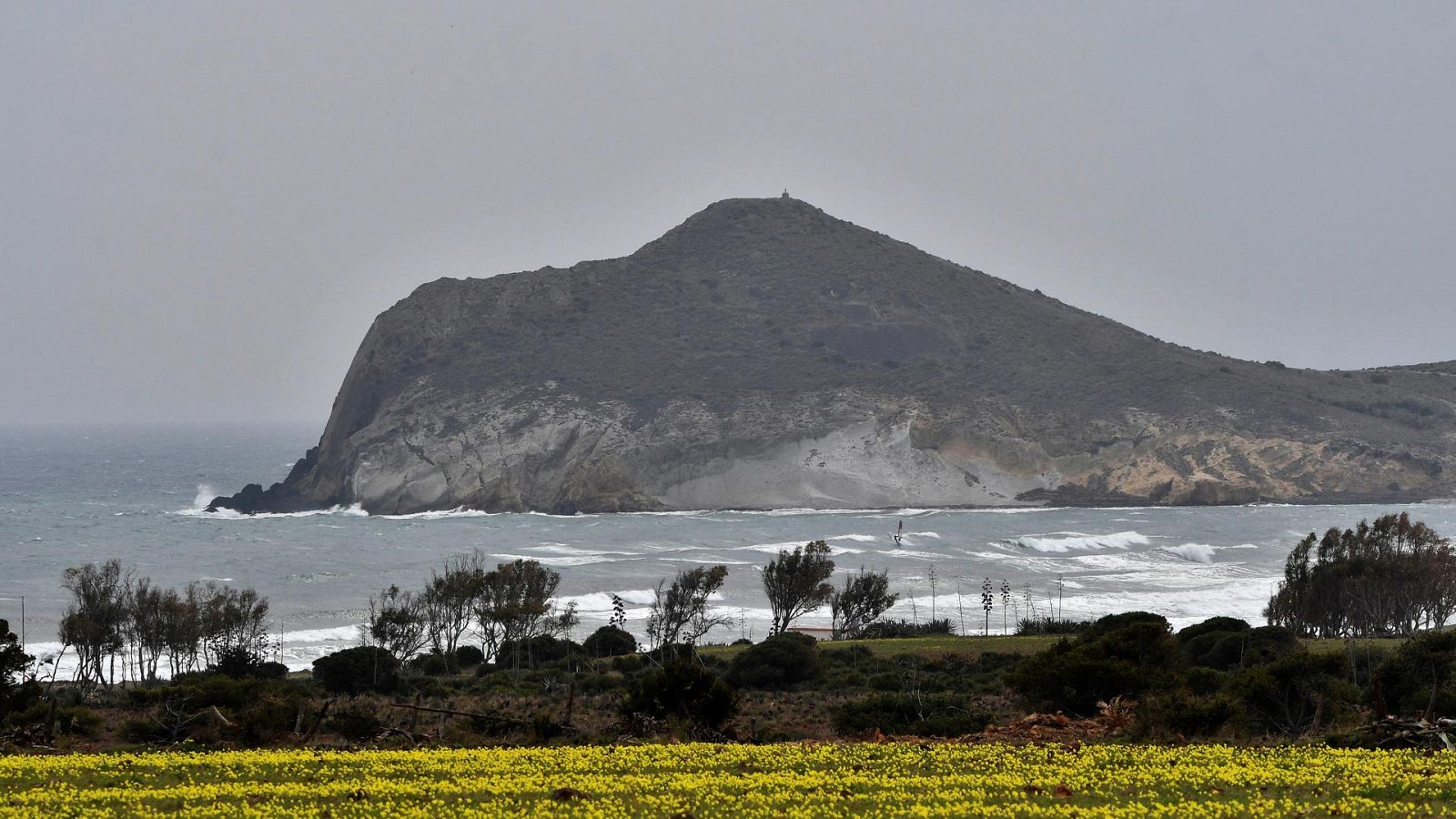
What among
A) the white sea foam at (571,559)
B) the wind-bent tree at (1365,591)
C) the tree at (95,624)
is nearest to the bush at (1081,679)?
the wind-bent tree at (1365,591)

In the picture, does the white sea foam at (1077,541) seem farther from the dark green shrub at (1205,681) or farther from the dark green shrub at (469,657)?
the dark green shrub at (1205,681)

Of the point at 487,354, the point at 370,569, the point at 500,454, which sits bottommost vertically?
the point at 370,569

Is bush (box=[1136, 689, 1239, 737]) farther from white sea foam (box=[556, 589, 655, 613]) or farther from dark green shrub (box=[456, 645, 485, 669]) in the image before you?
white sea foam (box=[556, 589, 655, 613])

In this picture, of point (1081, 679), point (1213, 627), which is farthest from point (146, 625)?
point (1213, 627)

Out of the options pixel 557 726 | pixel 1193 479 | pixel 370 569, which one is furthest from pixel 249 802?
pixel 1193 479

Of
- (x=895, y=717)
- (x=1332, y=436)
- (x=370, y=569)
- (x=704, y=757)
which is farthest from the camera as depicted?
(x=1332, y=436)

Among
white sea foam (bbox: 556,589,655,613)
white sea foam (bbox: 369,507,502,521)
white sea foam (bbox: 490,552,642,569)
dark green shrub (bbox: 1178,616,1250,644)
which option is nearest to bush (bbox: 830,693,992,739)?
dark green shrub (bbox: 1178,616,1250,644)

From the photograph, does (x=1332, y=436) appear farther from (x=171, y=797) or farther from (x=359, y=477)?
(x=171, y=797)
